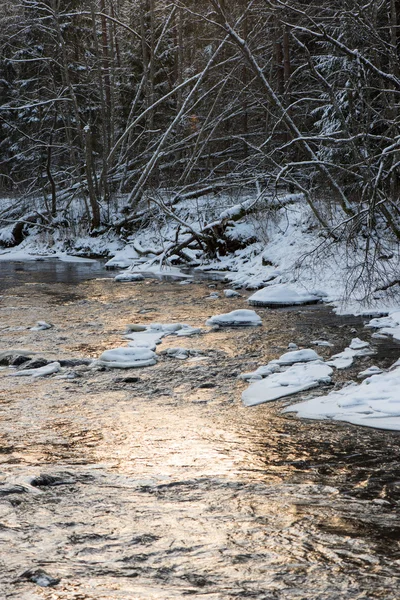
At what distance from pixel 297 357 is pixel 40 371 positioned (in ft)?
9.19

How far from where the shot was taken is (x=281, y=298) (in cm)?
1245

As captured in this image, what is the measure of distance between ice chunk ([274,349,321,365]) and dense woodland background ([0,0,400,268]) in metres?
3.38

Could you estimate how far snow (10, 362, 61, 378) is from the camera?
7582mm

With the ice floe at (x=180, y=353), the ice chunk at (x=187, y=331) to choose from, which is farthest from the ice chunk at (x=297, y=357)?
the ice chunk at (x=187, y=331)

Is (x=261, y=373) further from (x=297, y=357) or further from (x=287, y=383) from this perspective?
(x=297, y=357)

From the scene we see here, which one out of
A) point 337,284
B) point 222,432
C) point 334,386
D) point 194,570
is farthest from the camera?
point 337,284

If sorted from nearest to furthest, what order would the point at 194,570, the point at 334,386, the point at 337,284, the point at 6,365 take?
the point at 194,570
the point at 334,386
the point at 6,365
the point at 337,284

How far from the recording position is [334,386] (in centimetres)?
695

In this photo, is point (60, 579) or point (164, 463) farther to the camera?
point (164, 463)

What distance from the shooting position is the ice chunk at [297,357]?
794 cm

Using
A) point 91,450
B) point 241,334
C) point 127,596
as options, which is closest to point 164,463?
point 91,450

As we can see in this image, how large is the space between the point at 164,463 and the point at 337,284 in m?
8.69

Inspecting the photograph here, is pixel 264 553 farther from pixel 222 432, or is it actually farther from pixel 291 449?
pixel 222 432

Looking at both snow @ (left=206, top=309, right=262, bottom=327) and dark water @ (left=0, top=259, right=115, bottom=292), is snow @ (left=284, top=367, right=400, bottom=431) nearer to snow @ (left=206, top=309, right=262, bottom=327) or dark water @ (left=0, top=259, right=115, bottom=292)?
snow @ (left=206, top=309, right=262, bottom=327)
